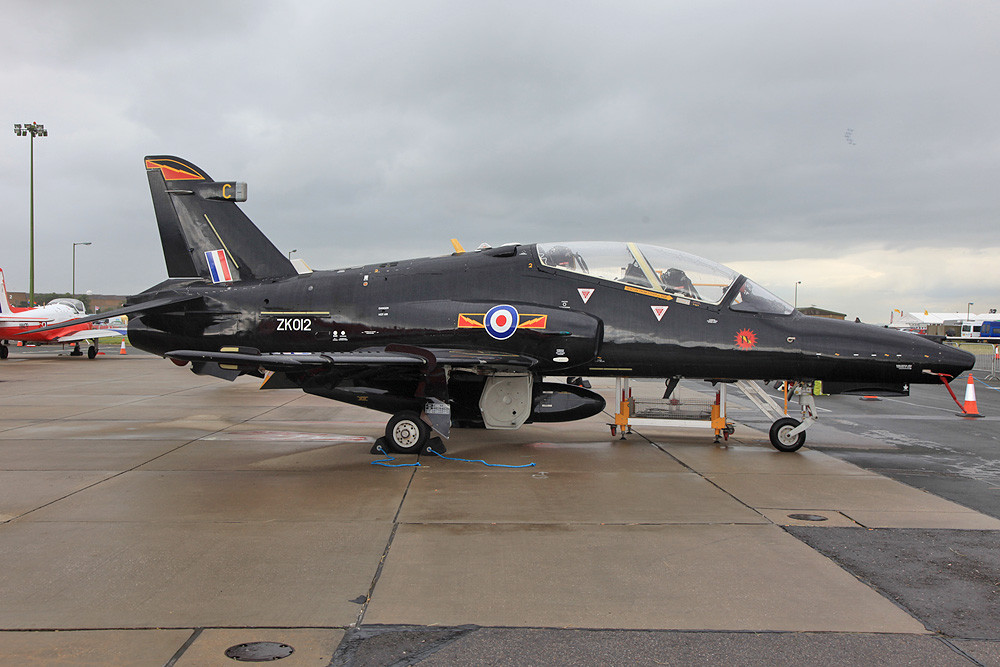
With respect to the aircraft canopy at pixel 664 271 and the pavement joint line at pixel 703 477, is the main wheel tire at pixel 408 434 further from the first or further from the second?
the pavement joint line at pixel 703 477

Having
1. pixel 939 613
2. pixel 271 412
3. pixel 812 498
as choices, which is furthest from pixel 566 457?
pixel 271 412

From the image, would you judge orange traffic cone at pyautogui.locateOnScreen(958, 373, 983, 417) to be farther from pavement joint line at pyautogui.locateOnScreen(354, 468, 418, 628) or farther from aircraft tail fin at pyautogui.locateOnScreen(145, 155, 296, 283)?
aircraft tail fin at pyautogui.locateOnScreen(145, 155, 296, 283)

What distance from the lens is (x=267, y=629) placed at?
11.6ft

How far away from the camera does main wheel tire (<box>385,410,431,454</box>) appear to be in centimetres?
852

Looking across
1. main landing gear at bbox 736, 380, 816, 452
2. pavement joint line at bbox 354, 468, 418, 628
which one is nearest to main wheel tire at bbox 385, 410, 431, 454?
pavement joint line at bbox 354, 468, 418, 628

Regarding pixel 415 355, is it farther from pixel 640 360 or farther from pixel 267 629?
pixel 267 629

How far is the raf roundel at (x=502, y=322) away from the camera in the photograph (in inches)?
340

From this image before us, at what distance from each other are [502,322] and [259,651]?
575 centimetres

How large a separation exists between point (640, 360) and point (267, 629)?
20.5 feet

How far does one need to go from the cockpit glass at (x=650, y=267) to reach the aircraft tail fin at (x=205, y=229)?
466 cm

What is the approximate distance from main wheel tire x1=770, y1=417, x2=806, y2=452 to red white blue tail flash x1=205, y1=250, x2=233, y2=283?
8.56 m

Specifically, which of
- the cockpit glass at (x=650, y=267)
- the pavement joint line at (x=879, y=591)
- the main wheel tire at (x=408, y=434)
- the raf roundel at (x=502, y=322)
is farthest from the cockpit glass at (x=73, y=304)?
the pavement joint line at (x=879, y=591)

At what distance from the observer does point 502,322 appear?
8.66 metres

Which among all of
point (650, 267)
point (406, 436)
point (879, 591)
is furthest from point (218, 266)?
point (879, 591)
